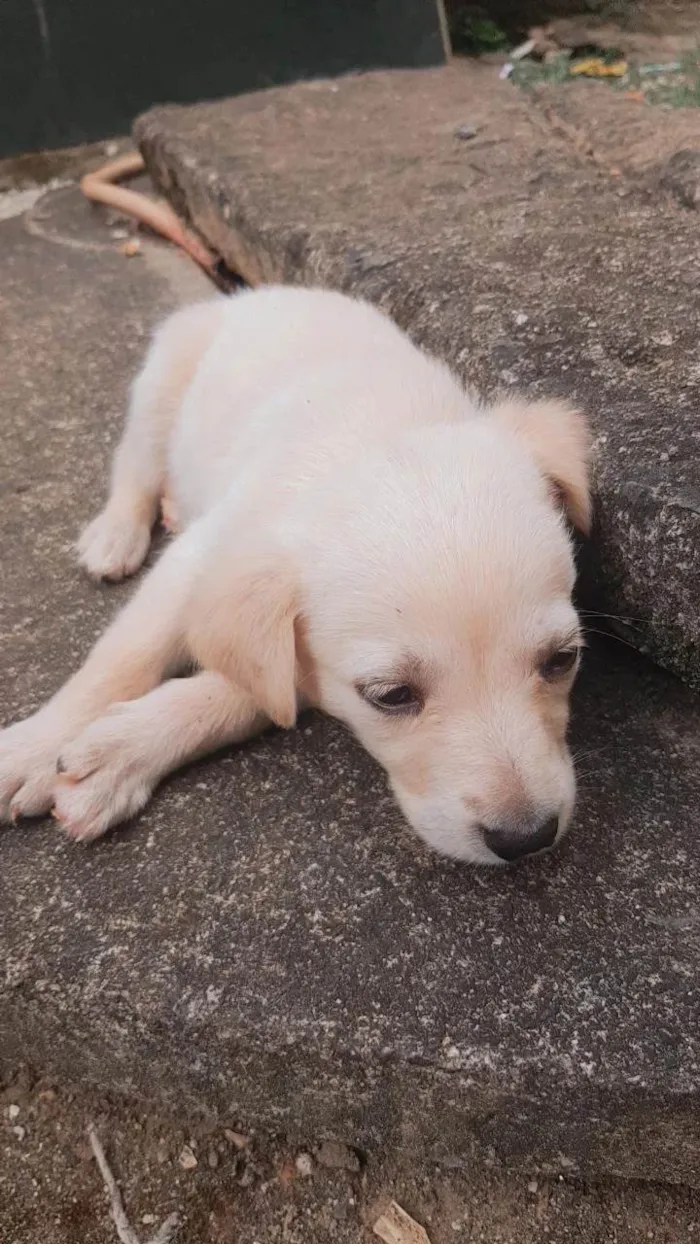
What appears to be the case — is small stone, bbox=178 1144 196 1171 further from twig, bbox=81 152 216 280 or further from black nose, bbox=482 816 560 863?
twig, bbox=81 152 216 280

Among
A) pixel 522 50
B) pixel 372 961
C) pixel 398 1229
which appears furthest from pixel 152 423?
pixel 522 50

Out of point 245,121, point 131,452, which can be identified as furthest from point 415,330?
point 245,121

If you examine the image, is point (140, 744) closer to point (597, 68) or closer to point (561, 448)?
point (561, 448)

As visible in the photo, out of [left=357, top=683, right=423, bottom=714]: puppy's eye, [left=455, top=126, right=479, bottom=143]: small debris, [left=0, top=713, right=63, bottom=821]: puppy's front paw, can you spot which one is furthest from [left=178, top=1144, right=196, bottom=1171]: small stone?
[left=455, top=126, right=479, bottom=143]: small debris

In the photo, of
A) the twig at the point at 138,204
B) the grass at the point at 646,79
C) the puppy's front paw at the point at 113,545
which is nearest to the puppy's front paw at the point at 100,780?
the puppy's front paw at the point at 113,545

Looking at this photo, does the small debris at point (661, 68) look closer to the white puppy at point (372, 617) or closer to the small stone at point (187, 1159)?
the white puppy at point (372, 617)

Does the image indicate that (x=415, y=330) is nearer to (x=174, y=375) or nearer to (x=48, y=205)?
(x=174, y=375)
